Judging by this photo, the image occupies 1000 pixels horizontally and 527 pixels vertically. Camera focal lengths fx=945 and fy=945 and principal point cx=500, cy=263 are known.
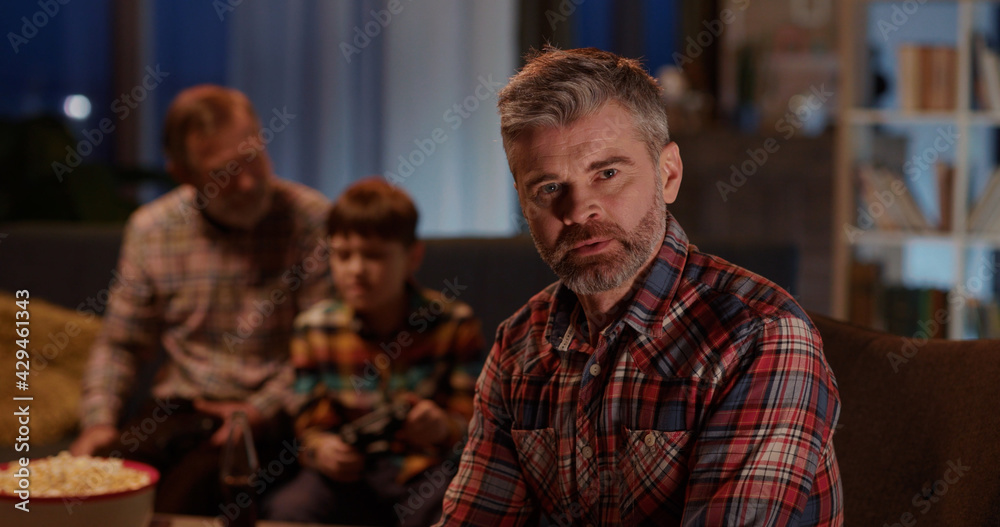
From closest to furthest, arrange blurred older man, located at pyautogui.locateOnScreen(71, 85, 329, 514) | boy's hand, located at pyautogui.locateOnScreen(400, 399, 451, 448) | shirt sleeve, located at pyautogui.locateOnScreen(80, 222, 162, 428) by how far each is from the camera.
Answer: boy's hand, located at pyautogui.locateOnScreen(400, 399, 451, 448) → blurred older man, located at pyautogui.locateOnScreen(71, 85, 329, 514) → shirt sleeve, located at pyautogui.locateOnScreen(80, 222, 162, 428)

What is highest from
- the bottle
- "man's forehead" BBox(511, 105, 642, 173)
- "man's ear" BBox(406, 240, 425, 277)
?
"man's forehead" BBox(511, 105, 642, 173)

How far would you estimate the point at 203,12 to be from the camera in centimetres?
421

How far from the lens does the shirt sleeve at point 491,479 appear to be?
3.77 ft

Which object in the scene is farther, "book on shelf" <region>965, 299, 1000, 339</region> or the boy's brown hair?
"book on shelf" <region>965, 299, 1000, 339</region>

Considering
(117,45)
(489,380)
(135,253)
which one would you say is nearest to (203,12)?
(117,45)

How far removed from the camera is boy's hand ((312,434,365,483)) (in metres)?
1.83

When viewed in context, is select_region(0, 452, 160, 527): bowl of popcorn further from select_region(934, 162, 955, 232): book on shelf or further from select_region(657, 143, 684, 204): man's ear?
select_region(934, 162, 955, 232): book on shelf

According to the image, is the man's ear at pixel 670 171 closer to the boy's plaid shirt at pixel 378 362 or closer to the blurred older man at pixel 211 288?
the boy's plaid shirt at pixel 378 362

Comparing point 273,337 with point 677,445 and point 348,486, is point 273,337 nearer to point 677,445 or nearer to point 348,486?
point 348,486

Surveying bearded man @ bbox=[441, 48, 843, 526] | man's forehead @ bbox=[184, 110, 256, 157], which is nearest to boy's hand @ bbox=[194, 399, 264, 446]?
man's forehead @ bbox=[184, 110, 256, 157]

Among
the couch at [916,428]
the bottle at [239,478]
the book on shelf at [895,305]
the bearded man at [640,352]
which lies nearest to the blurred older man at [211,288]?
the bottle at [239,478]

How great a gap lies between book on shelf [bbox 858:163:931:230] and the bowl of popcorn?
2806mm

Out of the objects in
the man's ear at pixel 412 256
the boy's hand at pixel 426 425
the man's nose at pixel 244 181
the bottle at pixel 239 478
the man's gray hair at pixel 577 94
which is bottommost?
the boy's hand at pixel 426 425

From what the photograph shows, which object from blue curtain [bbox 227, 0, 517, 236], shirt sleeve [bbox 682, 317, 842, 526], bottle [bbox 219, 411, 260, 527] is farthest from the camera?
blue curtain [bbox 227, 0, 517, 236]
